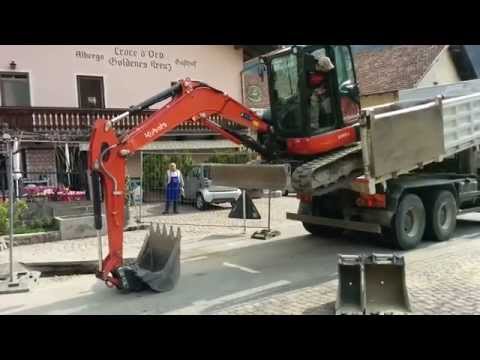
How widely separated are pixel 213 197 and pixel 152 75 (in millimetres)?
6604

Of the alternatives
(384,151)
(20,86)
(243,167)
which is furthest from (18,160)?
(384,151)

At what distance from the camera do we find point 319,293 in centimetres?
613

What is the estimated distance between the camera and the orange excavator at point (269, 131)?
620cm

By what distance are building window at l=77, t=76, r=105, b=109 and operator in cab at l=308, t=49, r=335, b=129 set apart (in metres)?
11.9

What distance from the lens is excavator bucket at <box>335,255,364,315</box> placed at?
17.7 ft

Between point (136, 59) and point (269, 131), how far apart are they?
11.8m

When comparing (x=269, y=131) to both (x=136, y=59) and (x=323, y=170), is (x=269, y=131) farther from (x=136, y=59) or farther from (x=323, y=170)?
(x=136, y=59)

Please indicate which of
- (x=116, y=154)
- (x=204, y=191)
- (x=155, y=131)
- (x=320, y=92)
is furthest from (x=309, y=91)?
(x=204, y=191)

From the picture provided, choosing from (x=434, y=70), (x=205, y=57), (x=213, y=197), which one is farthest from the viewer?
(x=434, y=70)

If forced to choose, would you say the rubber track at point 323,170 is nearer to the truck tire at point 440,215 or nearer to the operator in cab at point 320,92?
the operator in cab at point 320,92

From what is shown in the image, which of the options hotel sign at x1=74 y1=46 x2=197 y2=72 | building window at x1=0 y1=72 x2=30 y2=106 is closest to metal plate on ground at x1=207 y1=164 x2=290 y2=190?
building window at x1=0 y1=72 x2=30 y2=106

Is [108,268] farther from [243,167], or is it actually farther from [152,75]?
[152,75]

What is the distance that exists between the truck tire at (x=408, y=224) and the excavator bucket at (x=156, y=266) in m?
4.00

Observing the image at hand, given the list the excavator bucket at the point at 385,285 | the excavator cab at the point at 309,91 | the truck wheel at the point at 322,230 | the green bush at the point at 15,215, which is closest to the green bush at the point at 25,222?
the green bush at the point at 15,215
